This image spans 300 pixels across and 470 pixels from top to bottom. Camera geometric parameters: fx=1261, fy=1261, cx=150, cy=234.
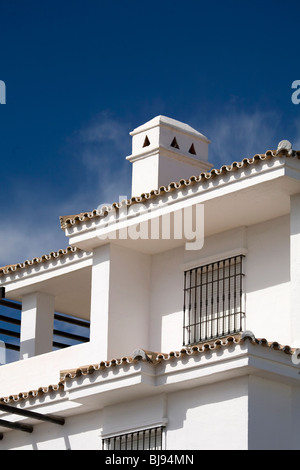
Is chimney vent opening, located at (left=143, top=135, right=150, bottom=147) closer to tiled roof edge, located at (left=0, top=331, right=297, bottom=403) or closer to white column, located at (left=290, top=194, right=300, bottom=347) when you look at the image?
white column, located at (left=290, top=194, right=300, bottom=347)

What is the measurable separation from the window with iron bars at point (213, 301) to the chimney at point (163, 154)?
7.21 ft

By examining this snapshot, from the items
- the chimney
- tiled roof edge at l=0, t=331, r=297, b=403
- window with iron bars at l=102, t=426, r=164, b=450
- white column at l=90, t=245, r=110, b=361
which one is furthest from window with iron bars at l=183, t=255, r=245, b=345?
the chimney

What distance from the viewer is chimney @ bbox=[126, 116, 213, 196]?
70.3ft

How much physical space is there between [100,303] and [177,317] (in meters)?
1.24

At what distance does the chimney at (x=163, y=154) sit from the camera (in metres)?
21.4

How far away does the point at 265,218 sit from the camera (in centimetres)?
1900

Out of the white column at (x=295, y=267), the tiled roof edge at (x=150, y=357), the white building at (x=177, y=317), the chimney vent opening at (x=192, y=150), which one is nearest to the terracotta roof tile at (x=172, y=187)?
the white building at (x=177, y=317)

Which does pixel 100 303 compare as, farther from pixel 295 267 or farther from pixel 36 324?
pixel 295 267

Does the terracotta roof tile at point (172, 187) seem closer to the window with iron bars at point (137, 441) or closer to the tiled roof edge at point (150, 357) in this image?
the tiled roof edge at point (150, 357)

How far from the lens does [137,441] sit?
18297 mm
